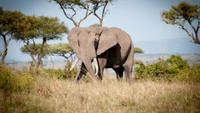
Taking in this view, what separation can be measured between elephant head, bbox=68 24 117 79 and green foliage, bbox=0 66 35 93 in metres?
1.69

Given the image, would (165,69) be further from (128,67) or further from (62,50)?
(62,50)

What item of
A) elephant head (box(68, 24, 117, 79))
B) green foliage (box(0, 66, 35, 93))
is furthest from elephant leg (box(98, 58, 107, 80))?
green foliage (box(0, 66, 35, 93))

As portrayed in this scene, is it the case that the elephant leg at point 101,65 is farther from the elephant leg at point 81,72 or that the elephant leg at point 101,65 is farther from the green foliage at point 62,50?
the green foliage at point 62,50

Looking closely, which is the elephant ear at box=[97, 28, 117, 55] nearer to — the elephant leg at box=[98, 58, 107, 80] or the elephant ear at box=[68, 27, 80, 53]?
the elephant leg at box=[98, 58, 107, 80]

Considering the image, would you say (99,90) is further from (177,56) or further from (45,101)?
(177,56)

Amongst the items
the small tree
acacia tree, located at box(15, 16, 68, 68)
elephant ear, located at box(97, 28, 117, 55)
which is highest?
elephant ear, located at box(97, 28, 117, 55)

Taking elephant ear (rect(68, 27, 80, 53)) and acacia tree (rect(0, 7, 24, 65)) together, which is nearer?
elephant ear (rect(68, 27, 80, 53))

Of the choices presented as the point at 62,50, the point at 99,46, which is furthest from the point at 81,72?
the point at 62,50

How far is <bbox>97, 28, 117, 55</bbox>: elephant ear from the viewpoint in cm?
806

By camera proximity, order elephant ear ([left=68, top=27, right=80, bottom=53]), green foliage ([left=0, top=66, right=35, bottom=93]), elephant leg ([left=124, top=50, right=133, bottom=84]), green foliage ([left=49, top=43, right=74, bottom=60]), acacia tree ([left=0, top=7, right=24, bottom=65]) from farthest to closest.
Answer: green foliage ([left=49, top=43, right=74, bottom=60])
acacia tree ([left=0, top=7, right=24, bottom=65])
elephant leg ([left=124, top=50, right=133, bottom=84])
elephant ear ([left=68, top=27, right=80, bottom=53])
green foliage ([left=0, top=66, right=35, bottom=93])

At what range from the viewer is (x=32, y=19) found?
23.6 metres

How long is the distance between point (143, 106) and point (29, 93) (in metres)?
2.59

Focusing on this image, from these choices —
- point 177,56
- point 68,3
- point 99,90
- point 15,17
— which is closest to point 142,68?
point 177,56

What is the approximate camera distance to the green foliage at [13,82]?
6136mm
